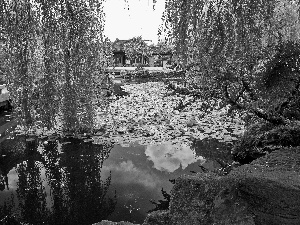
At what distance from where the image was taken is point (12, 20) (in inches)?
72.6

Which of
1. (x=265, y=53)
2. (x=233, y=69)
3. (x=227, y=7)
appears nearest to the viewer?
Result: (x=227, y=7)

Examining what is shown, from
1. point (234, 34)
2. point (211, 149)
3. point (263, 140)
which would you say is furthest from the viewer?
point (211, 149)

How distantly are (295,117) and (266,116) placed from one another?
1.24 ft

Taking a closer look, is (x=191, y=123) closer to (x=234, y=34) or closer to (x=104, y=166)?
(x=104, y=166)

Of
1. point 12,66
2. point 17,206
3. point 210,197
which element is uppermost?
point 12,66

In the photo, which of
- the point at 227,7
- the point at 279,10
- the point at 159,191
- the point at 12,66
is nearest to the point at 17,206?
the point at 159,191

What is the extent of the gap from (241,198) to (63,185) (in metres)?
3.44

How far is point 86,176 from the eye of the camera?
16.7 feet

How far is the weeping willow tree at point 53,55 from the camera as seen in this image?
1.85 m

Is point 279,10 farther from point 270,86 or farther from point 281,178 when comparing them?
point 281,178

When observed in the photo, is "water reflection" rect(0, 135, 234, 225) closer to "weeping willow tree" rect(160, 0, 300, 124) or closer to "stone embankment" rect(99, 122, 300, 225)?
"stone embankment" rect(99, 122, 300, 225)

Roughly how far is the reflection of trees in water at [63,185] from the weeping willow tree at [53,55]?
2.08 m

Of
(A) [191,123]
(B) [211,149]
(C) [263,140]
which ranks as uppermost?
(C) [263,140]

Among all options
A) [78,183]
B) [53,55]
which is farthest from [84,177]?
[53,55]
